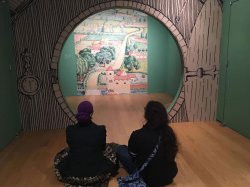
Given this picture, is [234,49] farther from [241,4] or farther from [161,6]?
[161,6]

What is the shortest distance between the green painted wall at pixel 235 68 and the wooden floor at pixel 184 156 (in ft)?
0.78

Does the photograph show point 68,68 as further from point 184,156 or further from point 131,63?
point 184,156

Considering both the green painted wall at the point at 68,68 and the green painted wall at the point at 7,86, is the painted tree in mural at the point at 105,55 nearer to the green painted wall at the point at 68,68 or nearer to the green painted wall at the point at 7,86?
the green painted wall at the point at 68,68

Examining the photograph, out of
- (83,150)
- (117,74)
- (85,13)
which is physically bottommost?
(83,150)

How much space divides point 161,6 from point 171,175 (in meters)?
2.78

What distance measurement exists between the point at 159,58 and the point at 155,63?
0.19m

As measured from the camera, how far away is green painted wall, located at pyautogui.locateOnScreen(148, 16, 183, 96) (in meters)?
6.82

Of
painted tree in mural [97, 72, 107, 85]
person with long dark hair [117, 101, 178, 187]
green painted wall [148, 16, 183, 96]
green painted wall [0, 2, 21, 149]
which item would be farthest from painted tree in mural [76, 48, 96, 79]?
person with long dark hair [117, 101, 178, 187]

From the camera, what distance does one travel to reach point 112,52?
680 centimetres

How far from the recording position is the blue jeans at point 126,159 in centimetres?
248

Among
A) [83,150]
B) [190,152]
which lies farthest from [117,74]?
[83,150]

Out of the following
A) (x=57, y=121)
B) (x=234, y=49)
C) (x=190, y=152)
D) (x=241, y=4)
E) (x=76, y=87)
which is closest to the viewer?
(x=190, y=152)

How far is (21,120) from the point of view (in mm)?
4008

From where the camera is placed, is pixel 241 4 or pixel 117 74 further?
pixel 117 74
